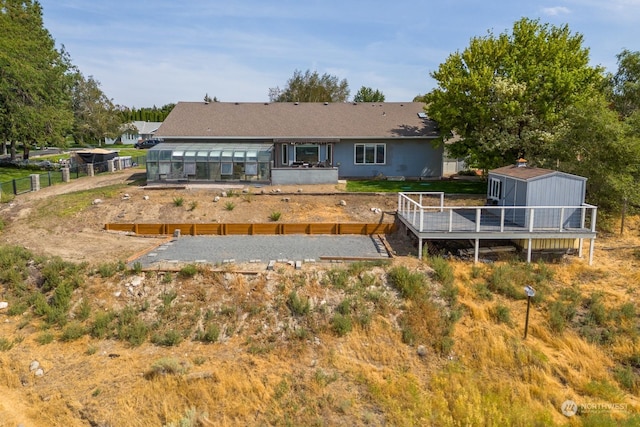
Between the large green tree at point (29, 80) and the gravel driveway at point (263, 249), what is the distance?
22820mm

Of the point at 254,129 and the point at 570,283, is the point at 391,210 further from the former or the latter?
the point at 254,129

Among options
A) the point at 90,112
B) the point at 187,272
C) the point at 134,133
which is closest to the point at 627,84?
the point at 187,272

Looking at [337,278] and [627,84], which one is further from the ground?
[627,84]

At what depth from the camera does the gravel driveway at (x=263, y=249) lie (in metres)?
14.9

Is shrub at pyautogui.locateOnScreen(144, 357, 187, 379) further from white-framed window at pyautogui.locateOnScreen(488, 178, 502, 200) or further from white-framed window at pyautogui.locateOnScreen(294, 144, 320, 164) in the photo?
white-framed window at pyautogui.locateOnScreen(294, 144, 320, 164)

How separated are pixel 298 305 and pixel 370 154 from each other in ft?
56.8

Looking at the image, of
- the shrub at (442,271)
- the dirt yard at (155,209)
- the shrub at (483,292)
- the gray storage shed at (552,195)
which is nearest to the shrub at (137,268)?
the dirt yard at (155,209)

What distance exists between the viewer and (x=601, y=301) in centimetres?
1281

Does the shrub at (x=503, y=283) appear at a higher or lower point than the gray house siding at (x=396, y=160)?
lower

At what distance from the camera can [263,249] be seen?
16109mm

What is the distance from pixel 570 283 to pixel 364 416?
8.74 metres

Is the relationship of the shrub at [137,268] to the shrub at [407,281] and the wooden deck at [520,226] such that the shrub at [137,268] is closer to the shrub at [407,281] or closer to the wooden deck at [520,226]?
the shrub at [407,281]

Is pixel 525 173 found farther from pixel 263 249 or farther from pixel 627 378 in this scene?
pixel 263 249

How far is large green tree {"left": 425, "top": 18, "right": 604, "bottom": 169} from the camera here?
21688mm
